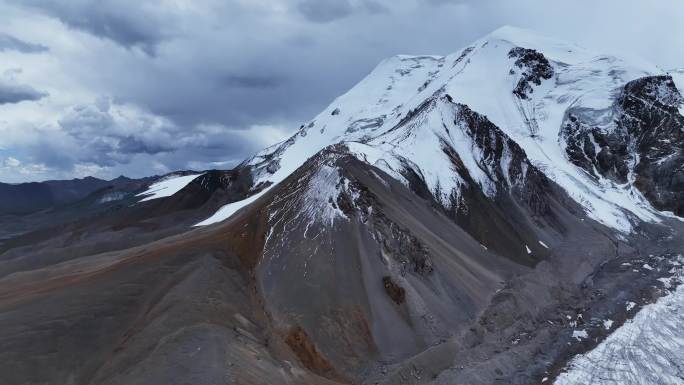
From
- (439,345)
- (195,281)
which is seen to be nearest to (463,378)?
(439,345)

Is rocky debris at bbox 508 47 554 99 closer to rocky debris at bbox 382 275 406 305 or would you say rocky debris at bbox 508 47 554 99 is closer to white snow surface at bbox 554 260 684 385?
white snow surface at bbox 554 260 684 385

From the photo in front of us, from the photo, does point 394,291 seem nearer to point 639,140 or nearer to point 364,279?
point 364,279

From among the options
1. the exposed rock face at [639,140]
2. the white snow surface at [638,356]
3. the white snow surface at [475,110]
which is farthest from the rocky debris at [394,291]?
the exposed rock face at [639,140]

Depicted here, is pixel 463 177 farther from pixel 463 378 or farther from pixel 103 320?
pixel 103 320

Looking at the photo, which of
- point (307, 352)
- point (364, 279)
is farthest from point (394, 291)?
point (307, 352)

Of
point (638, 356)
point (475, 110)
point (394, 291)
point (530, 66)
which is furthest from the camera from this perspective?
point (530, 66)

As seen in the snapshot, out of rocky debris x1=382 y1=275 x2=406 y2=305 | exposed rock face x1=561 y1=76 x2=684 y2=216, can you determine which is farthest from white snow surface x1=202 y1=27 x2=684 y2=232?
rocky debris x1=382 y1=275 x2=406 y2=305
